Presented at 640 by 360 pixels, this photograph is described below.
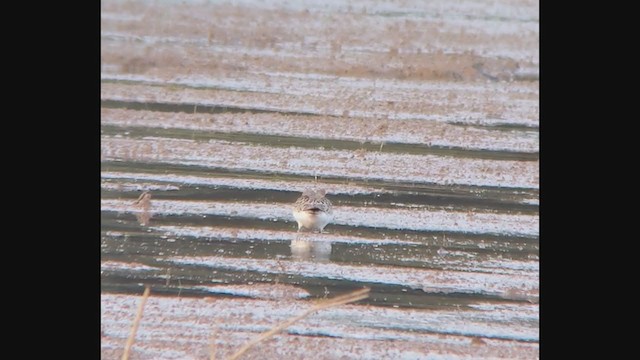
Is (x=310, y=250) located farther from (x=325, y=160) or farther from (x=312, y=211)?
(x=325, y=160)

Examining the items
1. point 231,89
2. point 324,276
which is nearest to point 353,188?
point 324,276

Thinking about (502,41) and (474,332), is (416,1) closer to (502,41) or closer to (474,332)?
(502,41)

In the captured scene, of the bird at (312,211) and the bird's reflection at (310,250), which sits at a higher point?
the bird at (312,211)

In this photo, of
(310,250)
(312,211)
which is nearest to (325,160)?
(312,211)
